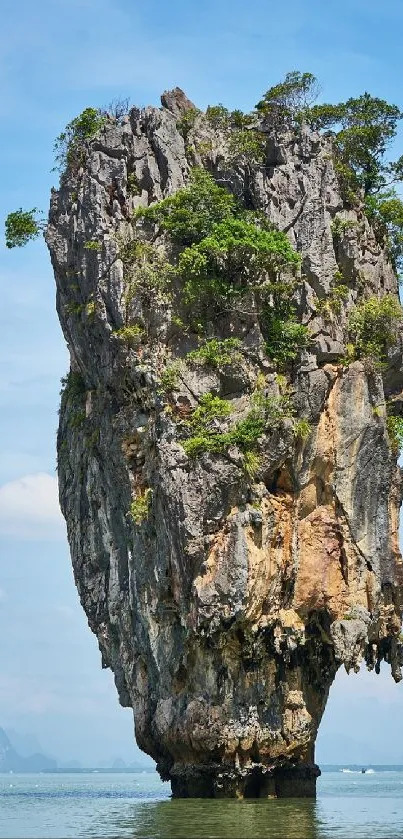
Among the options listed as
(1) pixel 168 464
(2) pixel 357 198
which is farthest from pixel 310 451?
(2) pixel 357 198

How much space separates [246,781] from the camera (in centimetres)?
2388

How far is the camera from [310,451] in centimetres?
2469

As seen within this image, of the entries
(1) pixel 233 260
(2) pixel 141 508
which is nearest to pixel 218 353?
(1) pixel 233 260

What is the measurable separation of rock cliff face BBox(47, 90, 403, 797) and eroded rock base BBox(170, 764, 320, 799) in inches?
2.1

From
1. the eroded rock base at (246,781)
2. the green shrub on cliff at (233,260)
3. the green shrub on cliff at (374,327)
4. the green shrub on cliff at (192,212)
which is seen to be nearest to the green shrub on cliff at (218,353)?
the green shrub on cliff at (233,260)

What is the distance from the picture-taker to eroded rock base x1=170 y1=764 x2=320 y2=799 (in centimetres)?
2369

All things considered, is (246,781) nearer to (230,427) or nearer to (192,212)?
(230,427)

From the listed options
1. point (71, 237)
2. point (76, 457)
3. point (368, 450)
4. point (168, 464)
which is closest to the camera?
point (168, 464)

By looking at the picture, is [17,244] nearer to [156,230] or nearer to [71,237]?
[71,237]

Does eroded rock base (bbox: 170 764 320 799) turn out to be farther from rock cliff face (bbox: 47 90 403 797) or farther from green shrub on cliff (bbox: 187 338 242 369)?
green shrub on cliff (bbox: 187 338 242 369)

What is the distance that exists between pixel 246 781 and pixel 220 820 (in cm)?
427

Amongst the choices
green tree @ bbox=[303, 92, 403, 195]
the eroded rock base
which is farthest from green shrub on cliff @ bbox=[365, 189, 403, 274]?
the eroded rock base

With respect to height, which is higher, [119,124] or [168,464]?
[119,124]

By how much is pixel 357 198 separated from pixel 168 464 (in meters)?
9.18
